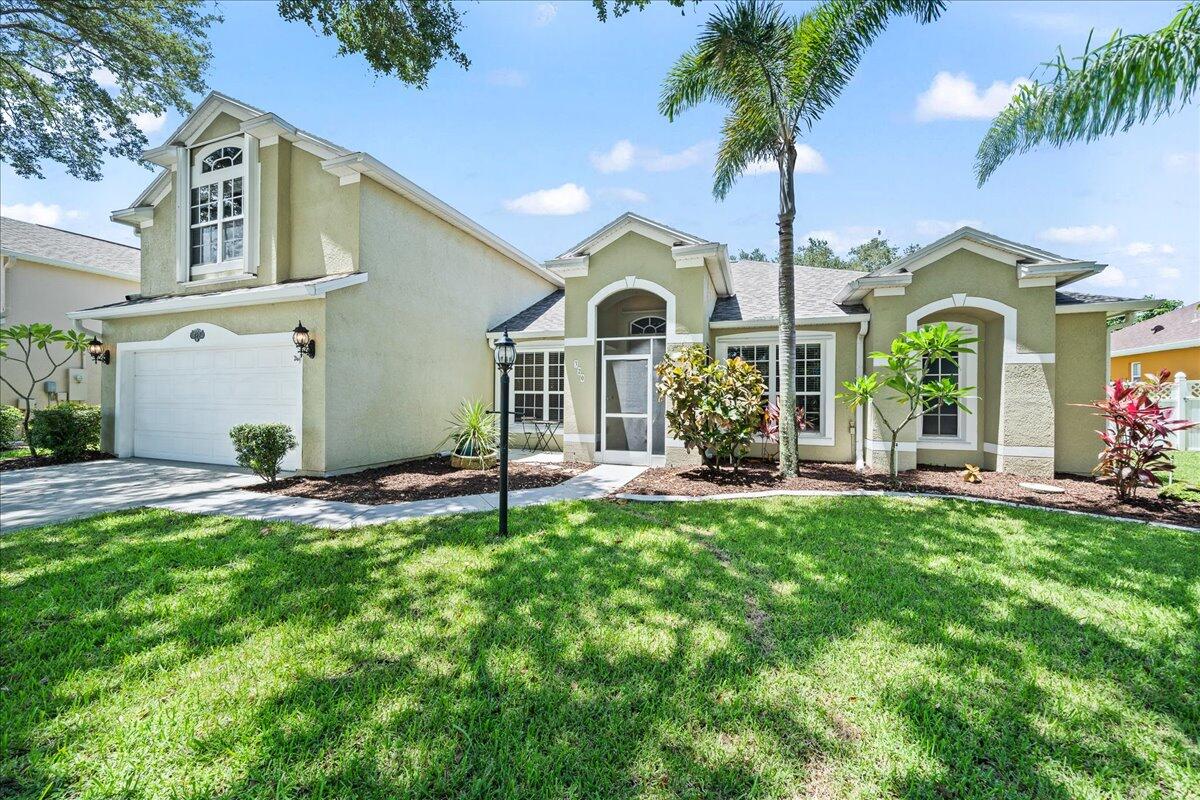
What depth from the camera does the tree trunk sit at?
28.2 feet

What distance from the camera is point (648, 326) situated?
11.4 metres

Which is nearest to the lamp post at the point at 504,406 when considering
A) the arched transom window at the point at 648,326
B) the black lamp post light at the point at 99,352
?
the arched transom window at the point at 648,326

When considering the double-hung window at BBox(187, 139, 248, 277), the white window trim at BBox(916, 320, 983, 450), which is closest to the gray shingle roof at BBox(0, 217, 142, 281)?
the double-hung window at BBox(187, 139, 248, 277)

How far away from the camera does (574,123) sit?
11570 millimetres

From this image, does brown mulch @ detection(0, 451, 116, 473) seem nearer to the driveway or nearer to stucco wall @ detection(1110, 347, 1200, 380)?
the driveway

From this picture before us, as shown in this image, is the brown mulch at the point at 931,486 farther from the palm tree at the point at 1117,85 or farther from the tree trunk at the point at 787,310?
the palm tree at the point at 1117,85

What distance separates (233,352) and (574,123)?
931cm

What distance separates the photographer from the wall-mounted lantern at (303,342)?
29.0ft

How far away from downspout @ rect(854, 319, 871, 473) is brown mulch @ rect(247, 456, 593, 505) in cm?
581

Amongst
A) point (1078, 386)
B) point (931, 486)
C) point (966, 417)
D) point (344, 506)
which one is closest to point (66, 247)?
point (344, 506)

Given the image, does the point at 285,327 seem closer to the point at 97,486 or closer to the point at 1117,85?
the point at 97,486

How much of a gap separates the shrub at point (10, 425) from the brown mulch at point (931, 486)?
1713 centimetres

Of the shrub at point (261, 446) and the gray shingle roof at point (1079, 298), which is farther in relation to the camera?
the gray shingle roof at point (1079, 298)

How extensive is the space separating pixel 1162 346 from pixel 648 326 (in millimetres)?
23722
